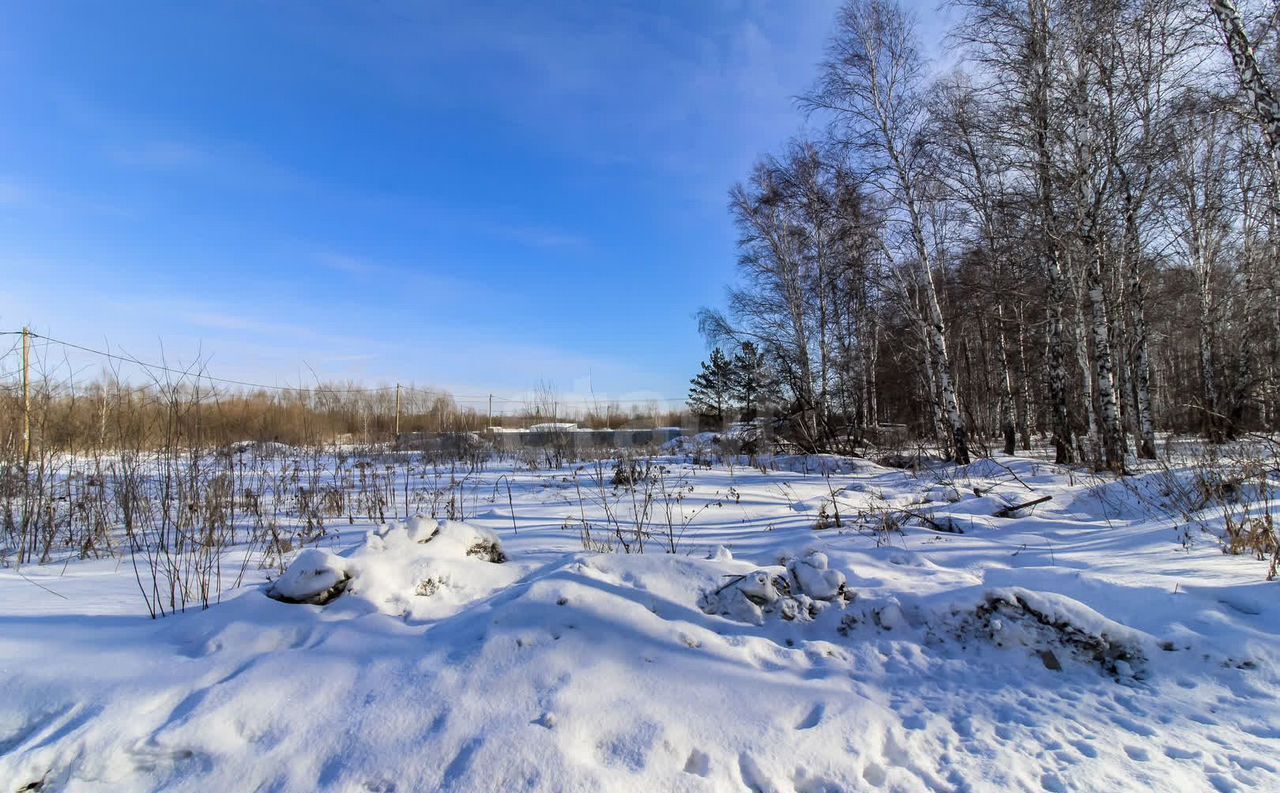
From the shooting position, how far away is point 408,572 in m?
2.91

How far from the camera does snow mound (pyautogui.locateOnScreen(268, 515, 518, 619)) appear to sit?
263cm

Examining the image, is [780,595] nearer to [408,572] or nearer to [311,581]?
[408,572]

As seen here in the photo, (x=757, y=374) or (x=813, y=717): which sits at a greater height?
(x=757, y=374)

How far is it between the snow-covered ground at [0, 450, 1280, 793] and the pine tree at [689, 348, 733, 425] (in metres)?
25.3

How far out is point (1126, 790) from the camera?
1.53 m

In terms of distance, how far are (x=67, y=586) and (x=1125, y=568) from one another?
6.28 metres

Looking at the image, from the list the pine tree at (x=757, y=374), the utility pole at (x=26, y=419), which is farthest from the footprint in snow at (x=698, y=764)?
the pine tree at (x=757, y=374)

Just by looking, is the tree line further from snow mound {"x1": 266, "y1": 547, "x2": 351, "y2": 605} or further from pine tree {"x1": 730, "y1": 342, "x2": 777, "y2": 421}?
snow mound {"x1": 266, "y1": 547, "x2": 351, "y2": 605}

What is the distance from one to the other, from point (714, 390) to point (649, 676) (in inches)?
1270

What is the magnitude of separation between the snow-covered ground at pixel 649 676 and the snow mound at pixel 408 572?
0.5 inches

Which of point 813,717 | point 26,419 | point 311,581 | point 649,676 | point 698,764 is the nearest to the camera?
point 698,764

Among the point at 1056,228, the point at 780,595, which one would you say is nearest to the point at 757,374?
the point at 1056,228

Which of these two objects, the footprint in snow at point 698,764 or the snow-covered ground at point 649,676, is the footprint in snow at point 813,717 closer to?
the snow-covered ground at point 649,676

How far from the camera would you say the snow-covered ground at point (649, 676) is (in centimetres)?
163
